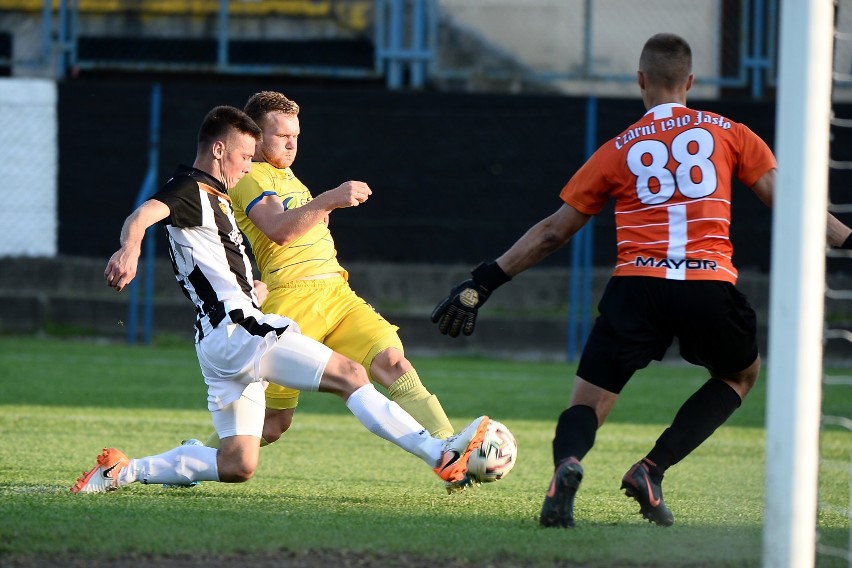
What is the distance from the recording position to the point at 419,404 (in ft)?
17.7

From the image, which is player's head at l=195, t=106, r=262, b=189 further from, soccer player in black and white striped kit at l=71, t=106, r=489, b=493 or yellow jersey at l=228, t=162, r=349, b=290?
yellow jersey at l=228, t=162, r=349, b=290

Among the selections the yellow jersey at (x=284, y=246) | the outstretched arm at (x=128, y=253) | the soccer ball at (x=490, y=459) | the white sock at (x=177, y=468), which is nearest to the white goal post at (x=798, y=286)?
the soccer ball at (x=490, y=459)

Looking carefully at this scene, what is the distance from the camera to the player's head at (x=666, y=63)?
4.70 metres

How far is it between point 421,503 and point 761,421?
15.5 feet

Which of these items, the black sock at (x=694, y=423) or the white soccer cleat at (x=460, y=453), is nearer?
the black sock at (x=694, y=423)

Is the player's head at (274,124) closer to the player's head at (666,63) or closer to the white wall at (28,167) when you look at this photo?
the player's head at (666,63)

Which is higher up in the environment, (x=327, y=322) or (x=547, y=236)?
(x=547, y=236)

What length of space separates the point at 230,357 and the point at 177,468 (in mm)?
574

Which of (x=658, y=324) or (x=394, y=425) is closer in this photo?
(x=658, y=324)

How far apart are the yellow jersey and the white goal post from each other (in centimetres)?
279

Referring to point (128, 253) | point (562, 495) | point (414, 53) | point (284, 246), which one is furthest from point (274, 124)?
point (414, 53)

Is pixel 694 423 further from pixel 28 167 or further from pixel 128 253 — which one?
→ pixel 28 167

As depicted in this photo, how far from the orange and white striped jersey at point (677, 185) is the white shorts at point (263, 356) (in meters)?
1.35

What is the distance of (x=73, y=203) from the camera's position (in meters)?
13.5
